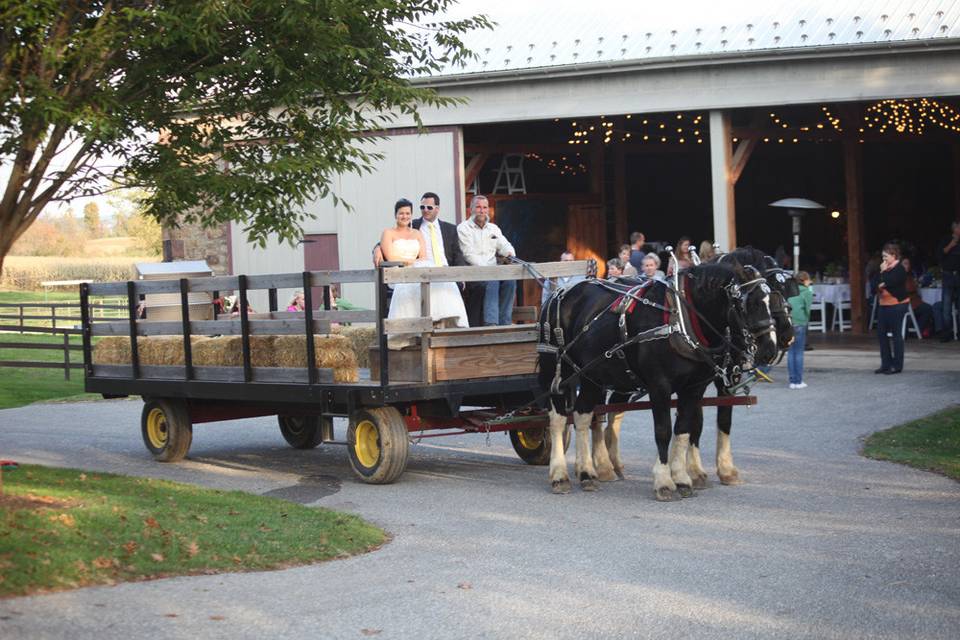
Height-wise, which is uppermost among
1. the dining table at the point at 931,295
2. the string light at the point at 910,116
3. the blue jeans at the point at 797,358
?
the string light at the point at 910,116

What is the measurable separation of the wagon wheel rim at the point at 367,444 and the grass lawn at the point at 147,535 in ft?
3.84

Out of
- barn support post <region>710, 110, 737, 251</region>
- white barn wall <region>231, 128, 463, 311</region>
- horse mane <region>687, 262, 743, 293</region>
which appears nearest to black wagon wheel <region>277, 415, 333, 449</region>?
horse mane <region>687, 262, 743, 293</region>

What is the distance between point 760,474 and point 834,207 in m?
20.1

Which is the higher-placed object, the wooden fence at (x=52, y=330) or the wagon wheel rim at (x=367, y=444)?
the wooden fence at (x=52, y=330)

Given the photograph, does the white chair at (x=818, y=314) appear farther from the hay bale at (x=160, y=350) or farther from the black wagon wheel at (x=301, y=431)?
the hay bale at (x=160, y=350)

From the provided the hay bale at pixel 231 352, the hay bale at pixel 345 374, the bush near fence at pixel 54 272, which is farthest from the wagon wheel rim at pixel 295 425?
the bush near fence at pixel 54 272

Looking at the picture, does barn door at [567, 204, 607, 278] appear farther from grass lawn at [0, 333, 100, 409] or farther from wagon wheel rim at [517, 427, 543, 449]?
wagon wheel rim at [517, 427, 543, 449]

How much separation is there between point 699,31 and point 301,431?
1046 cm

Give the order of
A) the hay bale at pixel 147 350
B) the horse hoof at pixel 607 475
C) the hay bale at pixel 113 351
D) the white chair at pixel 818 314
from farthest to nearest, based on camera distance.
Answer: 1. the white chair at pixel 818 314
2. the hay bale at pixel 113 351
3. the hay bale at pixel 147 350
4. the horse hoof at pixel 607 475

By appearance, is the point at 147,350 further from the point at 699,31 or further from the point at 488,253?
the point at 699,31

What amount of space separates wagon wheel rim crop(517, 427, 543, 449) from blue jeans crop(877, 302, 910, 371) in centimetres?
792

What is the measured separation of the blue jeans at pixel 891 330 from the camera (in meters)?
17.9

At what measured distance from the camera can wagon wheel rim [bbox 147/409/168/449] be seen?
12.9 meters

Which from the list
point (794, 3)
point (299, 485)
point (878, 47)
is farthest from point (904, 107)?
point (299, 485)
